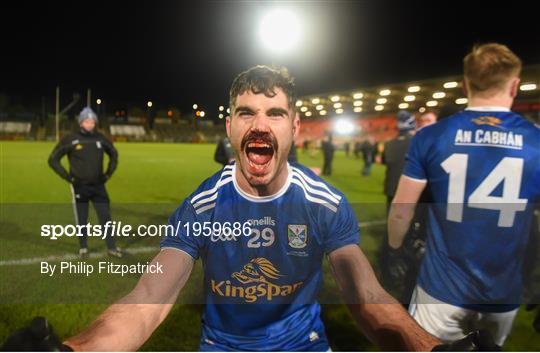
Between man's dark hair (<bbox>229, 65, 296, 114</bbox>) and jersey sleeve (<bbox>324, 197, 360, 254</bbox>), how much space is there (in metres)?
0.59

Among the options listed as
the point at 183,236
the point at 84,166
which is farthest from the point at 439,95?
the point at 183,236

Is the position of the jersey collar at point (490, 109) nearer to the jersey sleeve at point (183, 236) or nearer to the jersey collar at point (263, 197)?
the jersey collar at point (263, 197)

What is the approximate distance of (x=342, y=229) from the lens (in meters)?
1.97

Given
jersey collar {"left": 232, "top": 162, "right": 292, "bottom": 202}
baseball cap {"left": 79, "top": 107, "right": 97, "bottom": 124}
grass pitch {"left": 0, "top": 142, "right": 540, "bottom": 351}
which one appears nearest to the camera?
jersey collar {"left": 232, "top": 162, "right": 292, "bottom": 202}

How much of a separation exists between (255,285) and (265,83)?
100 centimetres

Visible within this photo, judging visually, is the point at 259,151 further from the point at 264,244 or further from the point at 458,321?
the point at 458,321

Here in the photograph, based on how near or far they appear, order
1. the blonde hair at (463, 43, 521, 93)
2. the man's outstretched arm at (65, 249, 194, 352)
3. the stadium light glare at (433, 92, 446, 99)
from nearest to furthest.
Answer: the man's outstretched arm at (65, 249, 194, 352) < the blonde hair at (463, 43, 521, 93) < the stadium light glare at (433, 92, 446, 99)

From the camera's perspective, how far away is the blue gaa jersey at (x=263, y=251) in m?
1.92

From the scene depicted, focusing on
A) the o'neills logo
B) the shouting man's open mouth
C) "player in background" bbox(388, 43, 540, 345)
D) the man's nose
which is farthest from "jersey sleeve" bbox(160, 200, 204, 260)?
"player in background" bbox(388, 43, 540, 345)

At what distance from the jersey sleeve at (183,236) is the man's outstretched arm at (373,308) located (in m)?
0.65

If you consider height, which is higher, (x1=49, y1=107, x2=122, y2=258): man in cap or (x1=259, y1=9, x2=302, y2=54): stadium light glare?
(x1=259, y1=9, x2=302, y2=54): stadium light glare

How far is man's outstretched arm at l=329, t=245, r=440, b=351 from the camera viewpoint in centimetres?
156

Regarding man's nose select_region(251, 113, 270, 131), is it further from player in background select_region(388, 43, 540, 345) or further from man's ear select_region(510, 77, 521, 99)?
man's ear select_region(510, 77, 521, 99)

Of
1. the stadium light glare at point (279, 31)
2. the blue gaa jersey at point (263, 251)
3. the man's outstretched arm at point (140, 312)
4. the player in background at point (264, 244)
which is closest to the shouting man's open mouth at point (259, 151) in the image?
the player in background at point (264, 244)
